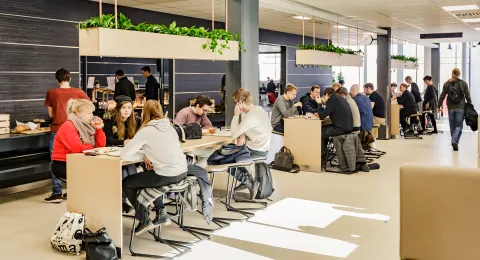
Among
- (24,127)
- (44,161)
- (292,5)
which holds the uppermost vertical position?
(292,5)

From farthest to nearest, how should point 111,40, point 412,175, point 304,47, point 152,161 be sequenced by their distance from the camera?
point 304,47 < point 111,40 < point 152,161 < point 412,175

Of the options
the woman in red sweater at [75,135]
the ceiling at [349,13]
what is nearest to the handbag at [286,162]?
the ceiling at [349,13]

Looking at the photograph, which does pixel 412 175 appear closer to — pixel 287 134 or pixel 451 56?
pixel 287 134

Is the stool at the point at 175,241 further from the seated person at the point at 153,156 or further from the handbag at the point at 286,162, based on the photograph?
the handbag at the point at 286,162

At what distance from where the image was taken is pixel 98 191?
4.95m

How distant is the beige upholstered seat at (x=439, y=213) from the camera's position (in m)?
3.47

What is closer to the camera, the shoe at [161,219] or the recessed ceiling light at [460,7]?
the shoe at [161,219]

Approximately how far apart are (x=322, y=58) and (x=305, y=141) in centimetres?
199

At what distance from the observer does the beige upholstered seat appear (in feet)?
11.4

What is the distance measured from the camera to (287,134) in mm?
9297

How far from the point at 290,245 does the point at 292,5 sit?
18.1 feet

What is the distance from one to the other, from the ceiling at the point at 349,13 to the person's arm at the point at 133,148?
15.3 ft

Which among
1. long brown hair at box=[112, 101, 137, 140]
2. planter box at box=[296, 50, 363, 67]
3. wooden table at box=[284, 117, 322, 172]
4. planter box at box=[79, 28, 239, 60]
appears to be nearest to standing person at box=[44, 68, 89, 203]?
long brown hair at box=[112, 101, 137, 140]

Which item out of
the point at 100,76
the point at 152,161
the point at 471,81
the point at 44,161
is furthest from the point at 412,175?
the point at 471,81
